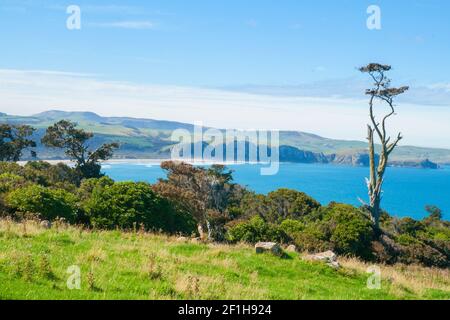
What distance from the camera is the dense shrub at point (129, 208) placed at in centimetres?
2770

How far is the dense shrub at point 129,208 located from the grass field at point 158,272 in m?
9.05

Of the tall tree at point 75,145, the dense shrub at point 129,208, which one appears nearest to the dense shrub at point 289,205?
the dense shrub at point 129,208

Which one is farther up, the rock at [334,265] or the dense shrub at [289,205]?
the rock at [334,265]

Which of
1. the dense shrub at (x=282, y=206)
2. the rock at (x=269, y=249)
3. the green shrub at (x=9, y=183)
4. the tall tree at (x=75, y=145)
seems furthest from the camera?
the tall tree at (x=75, y=145)

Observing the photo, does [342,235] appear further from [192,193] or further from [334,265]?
[334,265]

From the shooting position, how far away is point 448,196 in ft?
609

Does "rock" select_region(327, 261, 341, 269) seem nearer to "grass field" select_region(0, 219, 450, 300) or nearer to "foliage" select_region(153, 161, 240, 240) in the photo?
"grass field" select_region(0, 219, 450, 300)

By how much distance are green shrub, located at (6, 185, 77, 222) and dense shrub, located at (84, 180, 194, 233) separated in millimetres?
1686

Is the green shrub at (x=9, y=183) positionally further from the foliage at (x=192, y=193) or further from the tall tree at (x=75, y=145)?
the tall tree at (x=75, y=145)

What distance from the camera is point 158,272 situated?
11773 mm

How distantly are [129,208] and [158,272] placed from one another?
1719 cm

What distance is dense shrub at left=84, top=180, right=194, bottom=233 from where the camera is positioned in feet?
90.9
